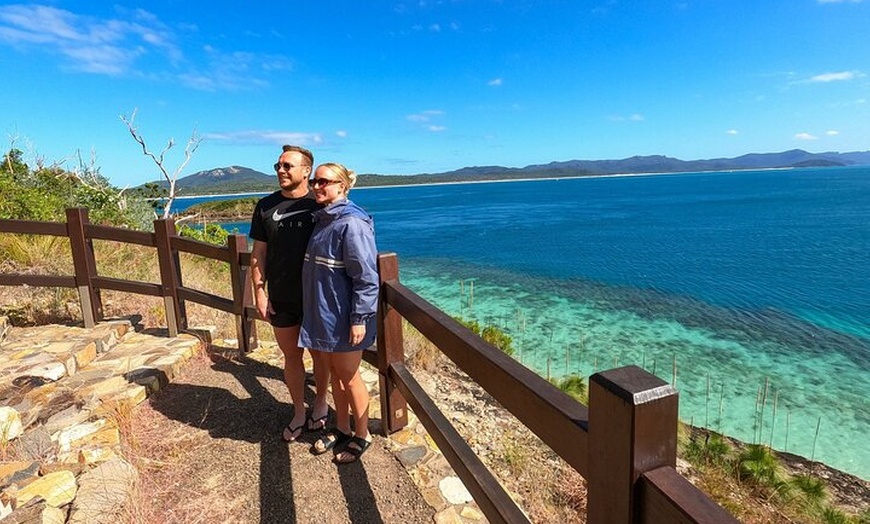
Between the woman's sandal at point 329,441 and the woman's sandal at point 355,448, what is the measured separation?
2.4 inches

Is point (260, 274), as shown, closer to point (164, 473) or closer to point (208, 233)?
point (164, 473)

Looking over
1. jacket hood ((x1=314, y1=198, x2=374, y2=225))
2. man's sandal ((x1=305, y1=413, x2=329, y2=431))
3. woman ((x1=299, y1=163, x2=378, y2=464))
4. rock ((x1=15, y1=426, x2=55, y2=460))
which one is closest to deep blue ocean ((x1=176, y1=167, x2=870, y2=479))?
man's sandal ((x1=305, y1=413, x2=329, y2=431))

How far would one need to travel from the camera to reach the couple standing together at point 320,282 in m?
2.62

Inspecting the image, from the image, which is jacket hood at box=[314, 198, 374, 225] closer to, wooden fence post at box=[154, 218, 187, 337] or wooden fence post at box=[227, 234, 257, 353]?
wooden fence post at box=[227, 234, 257, 353]

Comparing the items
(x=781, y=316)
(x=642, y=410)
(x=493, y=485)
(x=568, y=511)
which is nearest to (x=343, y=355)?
(x=493, y=485)

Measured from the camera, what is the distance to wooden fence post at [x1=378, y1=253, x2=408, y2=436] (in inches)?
117

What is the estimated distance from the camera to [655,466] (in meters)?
0.92

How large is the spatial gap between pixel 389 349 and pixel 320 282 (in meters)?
0.75

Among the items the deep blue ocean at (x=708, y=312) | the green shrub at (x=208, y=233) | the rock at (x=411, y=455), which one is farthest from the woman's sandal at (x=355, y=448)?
the green shrub at (x=208, y=233)

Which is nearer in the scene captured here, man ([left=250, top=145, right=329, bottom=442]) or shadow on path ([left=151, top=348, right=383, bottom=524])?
shadow on path ([left=151, top=348, right=383, bottom=524])

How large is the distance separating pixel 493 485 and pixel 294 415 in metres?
2.03

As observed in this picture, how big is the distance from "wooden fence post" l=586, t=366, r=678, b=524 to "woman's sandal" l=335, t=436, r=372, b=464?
2.29 metres

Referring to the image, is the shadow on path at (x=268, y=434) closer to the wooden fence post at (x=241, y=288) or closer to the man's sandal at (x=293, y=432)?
the man's sandal at (x=293, y=432)

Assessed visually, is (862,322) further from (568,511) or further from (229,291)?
(229,291)
